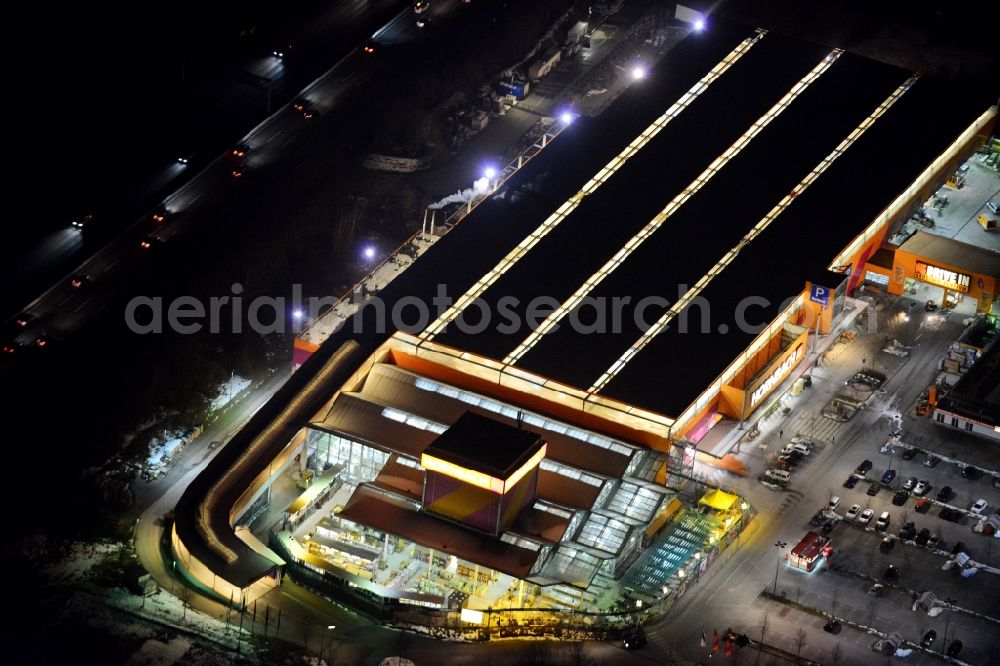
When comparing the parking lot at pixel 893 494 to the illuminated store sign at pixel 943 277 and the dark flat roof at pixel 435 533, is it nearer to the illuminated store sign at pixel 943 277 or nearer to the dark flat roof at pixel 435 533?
the illuminated store sign at pixel 943 277

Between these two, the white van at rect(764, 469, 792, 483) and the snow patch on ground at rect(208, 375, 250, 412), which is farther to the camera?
the snow patch on ground at rect(208, 375, 250, 412)

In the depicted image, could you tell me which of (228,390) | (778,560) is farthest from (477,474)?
(228,390)

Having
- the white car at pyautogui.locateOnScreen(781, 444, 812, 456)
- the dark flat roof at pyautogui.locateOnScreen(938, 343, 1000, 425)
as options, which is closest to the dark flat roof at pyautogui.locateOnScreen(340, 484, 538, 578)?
the white car at pyautogui.locateOnScreen(781, 444, 812, 456)

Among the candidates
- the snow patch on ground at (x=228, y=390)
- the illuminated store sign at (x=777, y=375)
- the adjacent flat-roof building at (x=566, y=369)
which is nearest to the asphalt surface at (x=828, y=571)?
the illuminated store sign at (x=777, y=375)

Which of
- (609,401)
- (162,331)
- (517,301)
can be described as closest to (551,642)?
(609,401)

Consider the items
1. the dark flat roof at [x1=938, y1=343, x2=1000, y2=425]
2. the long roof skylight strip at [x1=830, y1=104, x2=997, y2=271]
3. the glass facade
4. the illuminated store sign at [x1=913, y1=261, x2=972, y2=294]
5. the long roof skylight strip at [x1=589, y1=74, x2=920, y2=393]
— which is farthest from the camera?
the illuminated store sign at [x1=913, y1=261, x2=972, y2=294]

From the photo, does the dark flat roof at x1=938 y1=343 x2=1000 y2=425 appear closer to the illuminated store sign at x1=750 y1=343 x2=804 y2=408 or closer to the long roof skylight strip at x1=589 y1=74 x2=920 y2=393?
the illuminated store sign at x1=750 y1=343 x2=804 y2=408
